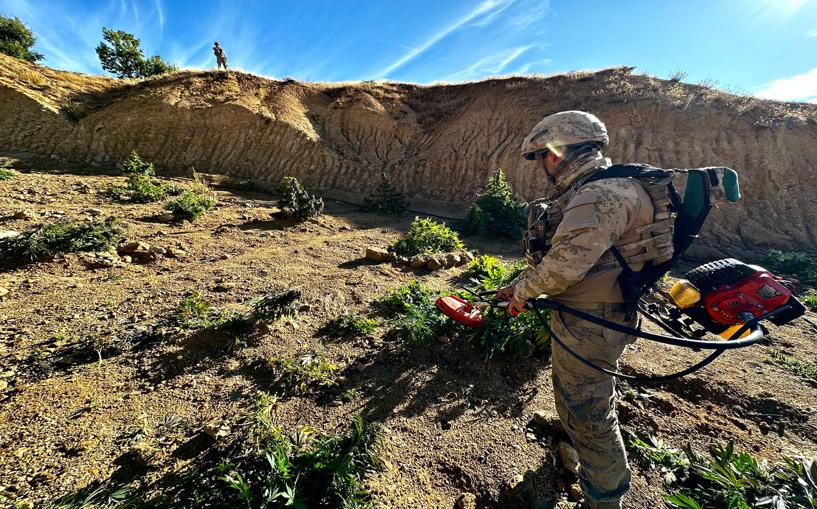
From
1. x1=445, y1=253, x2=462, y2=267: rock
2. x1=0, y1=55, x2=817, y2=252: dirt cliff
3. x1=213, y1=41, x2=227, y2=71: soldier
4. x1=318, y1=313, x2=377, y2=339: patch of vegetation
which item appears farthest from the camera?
x1=213, y1=41, x2=227, y2=71: soldier

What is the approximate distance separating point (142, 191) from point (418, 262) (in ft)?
23.6

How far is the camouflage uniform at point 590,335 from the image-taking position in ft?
6.49

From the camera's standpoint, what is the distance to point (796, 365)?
4.17 meters

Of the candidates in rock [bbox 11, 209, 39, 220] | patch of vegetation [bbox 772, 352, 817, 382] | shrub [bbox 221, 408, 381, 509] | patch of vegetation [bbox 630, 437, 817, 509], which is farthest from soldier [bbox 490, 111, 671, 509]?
rock [bbox 11, 209, 39, 220]

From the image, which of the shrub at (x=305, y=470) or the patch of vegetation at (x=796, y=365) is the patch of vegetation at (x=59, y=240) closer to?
the shrub at (x=305, y=470)

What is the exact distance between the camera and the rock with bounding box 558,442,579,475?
257cm

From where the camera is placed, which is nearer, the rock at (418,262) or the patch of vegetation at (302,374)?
the patch of vegetation at (302,374)

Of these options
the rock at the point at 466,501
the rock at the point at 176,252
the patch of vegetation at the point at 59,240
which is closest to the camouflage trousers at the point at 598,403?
the rock at the point at 466,501

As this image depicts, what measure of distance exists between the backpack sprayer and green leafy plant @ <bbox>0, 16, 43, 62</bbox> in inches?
1249

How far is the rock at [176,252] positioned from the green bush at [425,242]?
12.4 ft

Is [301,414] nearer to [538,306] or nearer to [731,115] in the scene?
[538,306]

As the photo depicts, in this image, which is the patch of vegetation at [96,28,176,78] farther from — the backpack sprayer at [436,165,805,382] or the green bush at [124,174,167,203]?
the backpack sprayer at [436,165,805,382]

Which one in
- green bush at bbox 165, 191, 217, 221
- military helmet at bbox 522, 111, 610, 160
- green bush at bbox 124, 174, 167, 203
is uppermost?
military helmet at bbox 522, 111, 610, 160

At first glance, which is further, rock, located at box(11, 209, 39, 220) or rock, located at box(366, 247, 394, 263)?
rock, located at box(366, 247, 394, 263)
